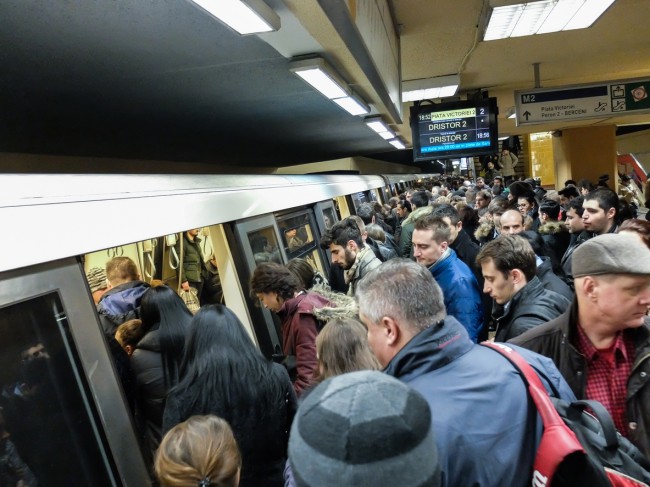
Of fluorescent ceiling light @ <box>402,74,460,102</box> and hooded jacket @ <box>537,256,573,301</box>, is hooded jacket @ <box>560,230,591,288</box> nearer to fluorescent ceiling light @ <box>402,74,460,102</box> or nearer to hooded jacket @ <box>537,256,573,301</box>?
hooded jacket @ <box>537,256,573,301</box>

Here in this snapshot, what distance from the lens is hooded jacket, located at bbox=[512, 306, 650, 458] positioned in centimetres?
164

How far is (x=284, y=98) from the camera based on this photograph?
16.0ft

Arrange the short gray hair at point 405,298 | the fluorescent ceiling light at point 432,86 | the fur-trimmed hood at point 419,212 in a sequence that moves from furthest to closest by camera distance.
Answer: the fluorescent ceiling light at point 432,86 < the fur-trimmed hood at point 419,212 < the short gray hair at point 405,298

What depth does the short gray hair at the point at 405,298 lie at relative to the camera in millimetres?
1456

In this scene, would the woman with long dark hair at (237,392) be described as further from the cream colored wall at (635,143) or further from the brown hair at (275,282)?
the cream colored wall at (635,143)

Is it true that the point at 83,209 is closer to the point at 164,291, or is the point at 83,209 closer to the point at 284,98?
the point at 164,291

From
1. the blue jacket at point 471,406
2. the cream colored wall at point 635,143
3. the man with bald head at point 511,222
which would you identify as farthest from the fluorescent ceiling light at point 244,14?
the cream colored wall at point 635,143

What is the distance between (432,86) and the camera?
6.47 metres

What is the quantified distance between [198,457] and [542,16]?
3.92 meters

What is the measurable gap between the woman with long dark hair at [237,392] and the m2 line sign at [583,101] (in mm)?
5733

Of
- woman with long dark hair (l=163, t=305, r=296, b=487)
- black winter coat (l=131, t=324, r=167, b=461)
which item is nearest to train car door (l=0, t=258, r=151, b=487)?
woman with long dark hair (l=163, t=305, r=296, b=487)

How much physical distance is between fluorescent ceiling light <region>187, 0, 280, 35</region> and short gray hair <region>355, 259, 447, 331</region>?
1.19 meters

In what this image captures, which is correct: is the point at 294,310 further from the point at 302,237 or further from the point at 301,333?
the point at 302,237

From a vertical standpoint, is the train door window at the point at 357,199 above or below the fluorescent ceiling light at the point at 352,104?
below
